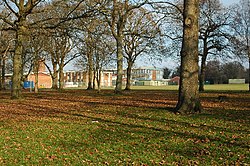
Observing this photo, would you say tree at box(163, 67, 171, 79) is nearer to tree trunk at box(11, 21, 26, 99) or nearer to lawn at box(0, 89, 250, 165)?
tree trunk at box(11, 21, 26, 99)

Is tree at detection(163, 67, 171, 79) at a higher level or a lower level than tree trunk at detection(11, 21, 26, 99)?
higher

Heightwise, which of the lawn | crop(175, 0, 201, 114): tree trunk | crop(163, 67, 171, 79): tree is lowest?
the lawn

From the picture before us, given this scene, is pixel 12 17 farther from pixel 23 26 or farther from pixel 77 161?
pixel 77 161

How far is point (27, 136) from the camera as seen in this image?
8.11 meters

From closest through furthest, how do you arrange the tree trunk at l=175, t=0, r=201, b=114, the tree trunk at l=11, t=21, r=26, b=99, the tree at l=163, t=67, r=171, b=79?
1. the tree trunk at l=175, t=0, r=201, b=114
2. the tree trunk at l=11, t=21, r=26, b=99
3. the tree at l=163, t=67, r=171, b=79

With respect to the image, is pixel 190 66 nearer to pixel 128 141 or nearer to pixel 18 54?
pixel 128 141

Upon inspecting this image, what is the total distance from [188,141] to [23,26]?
1583 cm

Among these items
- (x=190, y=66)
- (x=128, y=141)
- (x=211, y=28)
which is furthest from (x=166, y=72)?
(x=128, y=141)

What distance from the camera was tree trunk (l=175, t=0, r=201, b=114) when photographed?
38.5ft

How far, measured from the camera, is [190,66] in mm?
11742

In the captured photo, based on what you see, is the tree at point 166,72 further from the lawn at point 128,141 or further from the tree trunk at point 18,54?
the lawn at point 128,141

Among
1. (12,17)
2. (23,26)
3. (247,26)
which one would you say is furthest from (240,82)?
(23,26)

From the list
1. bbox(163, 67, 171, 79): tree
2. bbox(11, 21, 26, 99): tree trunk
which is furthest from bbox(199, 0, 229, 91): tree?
bbox(163, 67, 171, 79): tree

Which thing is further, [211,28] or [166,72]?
[166,72]
